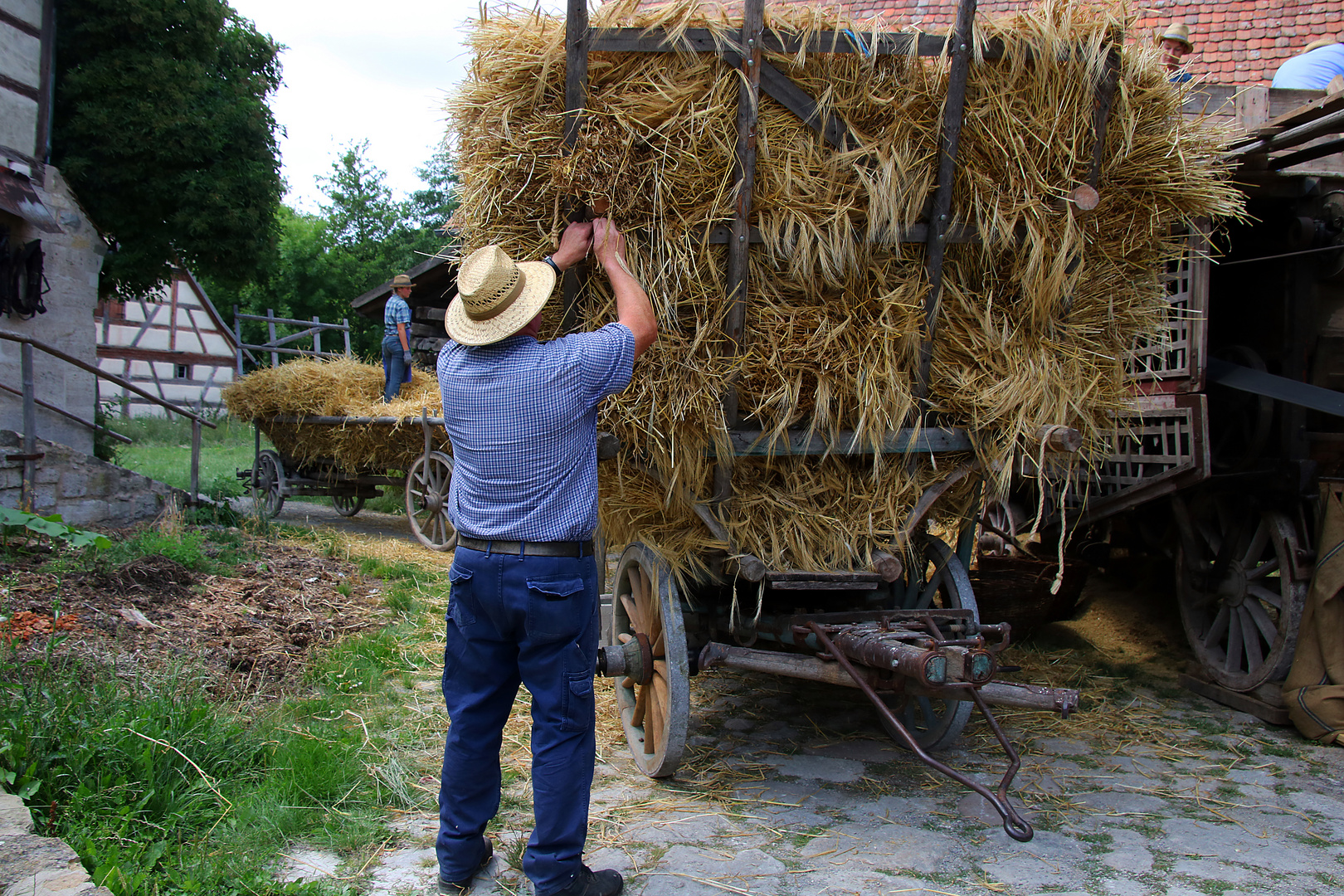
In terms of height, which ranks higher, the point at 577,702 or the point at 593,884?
the point at 577,702

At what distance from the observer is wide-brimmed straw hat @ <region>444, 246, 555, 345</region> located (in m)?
2.50

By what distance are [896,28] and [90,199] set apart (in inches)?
322

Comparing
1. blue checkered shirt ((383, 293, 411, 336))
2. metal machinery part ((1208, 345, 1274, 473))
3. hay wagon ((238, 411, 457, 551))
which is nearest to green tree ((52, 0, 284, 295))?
blue checkered shirt ((383, 293, 411, 336))

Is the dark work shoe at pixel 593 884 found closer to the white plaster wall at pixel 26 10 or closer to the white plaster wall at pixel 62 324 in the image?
the white plaster wall at pixel 62 324

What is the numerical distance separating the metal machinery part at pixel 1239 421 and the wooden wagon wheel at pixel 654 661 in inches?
124

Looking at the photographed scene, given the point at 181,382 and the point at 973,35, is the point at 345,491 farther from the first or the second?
the point at 181,382

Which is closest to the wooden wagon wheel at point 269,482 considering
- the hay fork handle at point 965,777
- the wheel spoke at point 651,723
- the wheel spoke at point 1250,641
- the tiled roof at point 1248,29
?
the wheel spoke at point 651,723

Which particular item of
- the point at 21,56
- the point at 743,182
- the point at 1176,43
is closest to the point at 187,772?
the point at 743,182

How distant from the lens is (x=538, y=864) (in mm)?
2369

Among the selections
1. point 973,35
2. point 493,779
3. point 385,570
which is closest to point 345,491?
point 385,570

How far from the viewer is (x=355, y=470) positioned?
901 centimetres

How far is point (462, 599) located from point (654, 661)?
109cm

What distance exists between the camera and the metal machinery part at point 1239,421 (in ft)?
14.0

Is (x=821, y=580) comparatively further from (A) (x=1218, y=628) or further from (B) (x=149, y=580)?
(B) (x=149, y=580)
